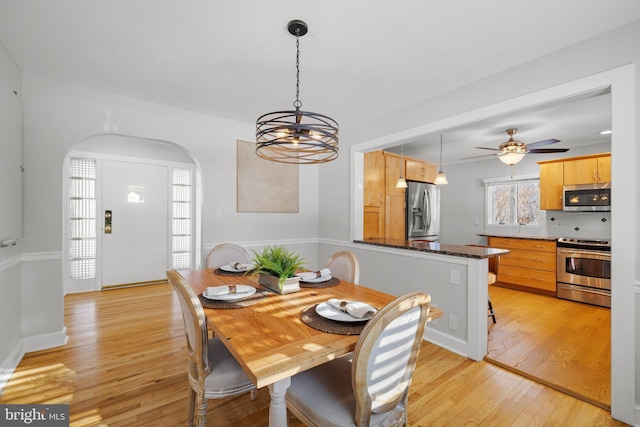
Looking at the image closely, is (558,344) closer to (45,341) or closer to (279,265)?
(279,265)

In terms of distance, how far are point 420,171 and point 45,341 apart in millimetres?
5041

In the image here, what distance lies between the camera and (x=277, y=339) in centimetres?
118

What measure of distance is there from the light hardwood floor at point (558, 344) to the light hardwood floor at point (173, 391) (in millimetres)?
133

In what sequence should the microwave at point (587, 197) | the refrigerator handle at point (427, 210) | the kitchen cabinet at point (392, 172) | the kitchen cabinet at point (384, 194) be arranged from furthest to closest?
the refrigerator handle at point (427, 210) → the kitchen cabinet at point (392, 172) → the microwave at point (587, 197) → the kitchen cabinet at point (384, 194)

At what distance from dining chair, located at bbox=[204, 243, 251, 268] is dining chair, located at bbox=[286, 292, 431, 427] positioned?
65.3 inches

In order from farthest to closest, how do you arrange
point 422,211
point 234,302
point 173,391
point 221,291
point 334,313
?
point 422,211
point 173,391
point 221,291
point 234,302
point 334,313

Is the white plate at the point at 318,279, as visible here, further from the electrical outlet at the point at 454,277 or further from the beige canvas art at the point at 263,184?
the beige canvas art at the point at 263,184

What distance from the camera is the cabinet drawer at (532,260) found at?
4.33m

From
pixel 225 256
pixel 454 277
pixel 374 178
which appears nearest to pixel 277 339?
pixel 225 256

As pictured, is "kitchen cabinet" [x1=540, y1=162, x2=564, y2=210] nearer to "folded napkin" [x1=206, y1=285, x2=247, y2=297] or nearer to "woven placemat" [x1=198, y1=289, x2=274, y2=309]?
"woven placemat" [x1=198, y1=289, x2=274, y2=309]

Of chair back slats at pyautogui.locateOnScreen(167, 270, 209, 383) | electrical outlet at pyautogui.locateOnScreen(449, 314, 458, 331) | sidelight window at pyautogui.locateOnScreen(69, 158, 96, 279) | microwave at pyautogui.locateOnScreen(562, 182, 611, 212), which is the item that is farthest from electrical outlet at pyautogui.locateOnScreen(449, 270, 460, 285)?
sidelight window at pyautogui.locateOnScreen(69, 158, 96, 279)

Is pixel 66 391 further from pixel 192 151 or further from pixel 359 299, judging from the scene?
pixel 192 151

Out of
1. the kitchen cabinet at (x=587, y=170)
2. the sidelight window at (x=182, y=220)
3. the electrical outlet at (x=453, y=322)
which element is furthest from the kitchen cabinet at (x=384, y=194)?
the sidelight window at (x=182, y=220)

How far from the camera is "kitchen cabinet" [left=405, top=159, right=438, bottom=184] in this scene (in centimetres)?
467
